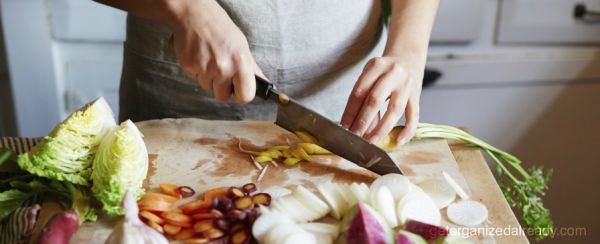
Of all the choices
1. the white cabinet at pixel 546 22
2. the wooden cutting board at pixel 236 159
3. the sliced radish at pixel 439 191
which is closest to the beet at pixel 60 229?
the wooden cutting board at pixel 236 159

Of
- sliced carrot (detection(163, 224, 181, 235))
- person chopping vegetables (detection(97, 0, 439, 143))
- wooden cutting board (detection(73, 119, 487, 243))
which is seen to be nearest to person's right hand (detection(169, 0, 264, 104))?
person chopping vegetables (detection(97, 0, 439, 143))

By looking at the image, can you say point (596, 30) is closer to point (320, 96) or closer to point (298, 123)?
point (320, 96)

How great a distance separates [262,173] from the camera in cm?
108

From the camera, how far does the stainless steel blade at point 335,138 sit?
103 centimetres

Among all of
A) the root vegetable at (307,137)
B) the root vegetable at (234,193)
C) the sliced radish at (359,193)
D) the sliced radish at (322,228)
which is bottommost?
the sliced radish at (322,228)

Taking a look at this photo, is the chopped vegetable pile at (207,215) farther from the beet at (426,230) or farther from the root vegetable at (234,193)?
the beet at (426,230)

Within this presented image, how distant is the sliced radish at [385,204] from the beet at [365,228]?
1.2 inches

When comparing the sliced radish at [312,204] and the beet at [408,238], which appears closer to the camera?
the beet at [408,238]

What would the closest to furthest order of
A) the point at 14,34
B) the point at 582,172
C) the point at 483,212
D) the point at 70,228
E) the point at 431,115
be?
1. the point at 70,228
2. the point at 483,212
3. the point at 14,34
4. the point at 431,115
5. the point at 582,172

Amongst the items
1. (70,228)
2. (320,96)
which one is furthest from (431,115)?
(70,228)

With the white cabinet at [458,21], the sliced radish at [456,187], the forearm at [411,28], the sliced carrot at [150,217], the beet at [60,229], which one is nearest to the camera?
the beet at [60,229]

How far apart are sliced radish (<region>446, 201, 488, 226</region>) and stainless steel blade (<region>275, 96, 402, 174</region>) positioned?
0.12 m

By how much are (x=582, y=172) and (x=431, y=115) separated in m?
0.63

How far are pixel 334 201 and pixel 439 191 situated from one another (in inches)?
7.2
